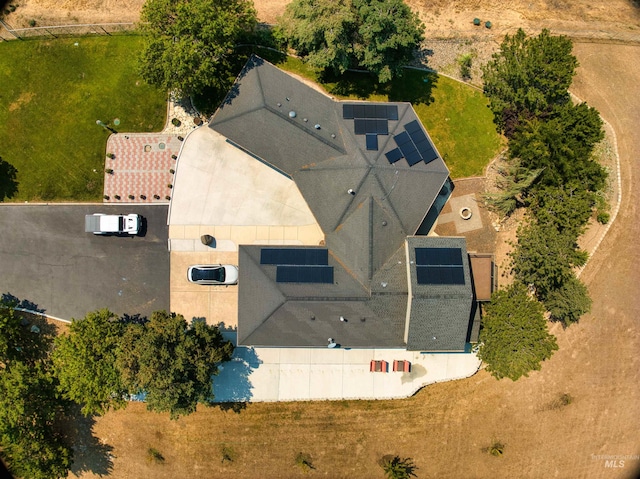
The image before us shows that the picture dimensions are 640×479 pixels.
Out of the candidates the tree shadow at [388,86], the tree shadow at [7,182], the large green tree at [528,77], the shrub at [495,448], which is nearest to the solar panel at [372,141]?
the tree shadow at [388,86]

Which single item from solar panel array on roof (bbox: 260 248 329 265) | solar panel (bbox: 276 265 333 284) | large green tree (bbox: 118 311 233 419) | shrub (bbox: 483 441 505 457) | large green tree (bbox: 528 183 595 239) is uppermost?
large green tree (bbox: 528 183 595 239)

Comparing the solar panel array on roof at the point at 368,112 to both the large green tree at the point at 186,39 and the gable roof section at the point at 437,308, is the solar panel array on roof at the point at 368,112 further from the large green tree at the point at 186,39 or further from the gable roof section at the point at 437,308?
the large green tree at the point at 186,39

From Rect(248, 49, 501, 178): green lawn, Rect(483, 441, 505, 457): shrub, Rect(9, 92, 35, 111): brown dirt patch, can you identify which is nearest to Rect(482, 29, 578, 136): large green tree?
Rect(248, 49, 501, 178): green lawn

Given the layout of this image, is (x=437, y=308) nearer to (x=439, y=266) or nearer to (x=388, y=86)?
(x=439, y=266)

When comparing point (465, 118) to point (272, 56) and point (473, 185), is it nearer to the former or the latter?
point (473, 185)

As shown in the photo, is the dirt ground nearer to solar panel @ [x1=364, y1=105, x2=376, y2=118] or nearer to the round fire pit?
the round fire pit
